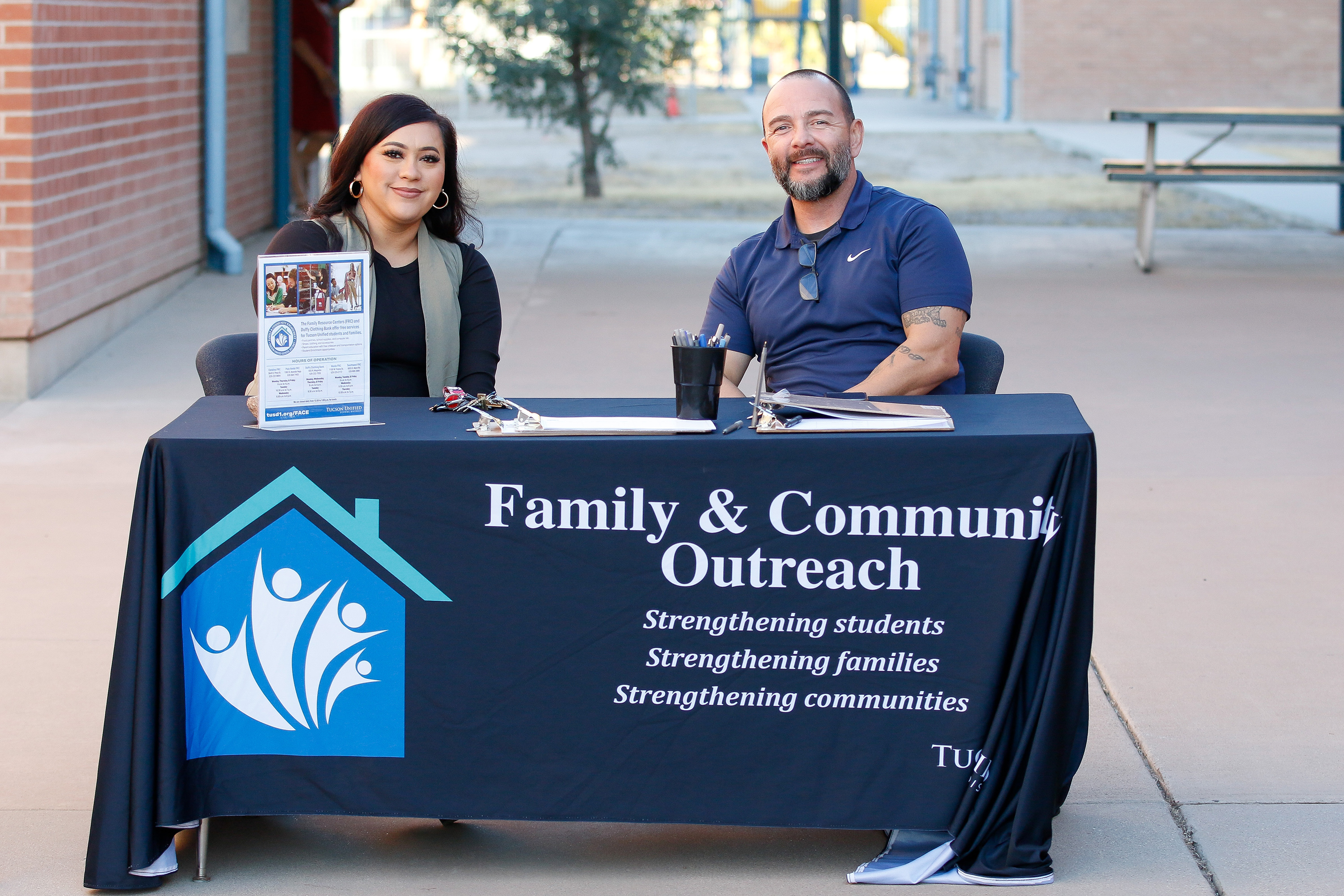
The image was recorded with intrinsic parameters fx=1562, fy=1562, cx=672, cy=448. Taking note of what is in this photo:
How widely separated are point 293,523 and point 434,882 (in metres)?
0.73

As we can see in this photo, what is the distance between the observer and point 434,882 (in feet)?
9.57

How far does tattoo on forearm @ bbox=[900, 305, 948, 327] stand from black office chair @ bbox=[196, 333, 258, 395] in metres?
1.54

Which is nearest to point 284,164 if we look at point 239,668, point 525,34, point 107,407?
point 525,34

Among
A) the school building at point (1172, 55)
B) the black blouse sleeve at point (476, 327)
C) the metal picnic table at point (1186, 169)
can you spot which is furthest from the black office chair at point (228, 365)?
the school building at point (1172, 55)

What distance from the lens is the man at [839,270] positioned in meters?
3.67

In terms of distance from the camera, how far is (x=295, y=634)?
2842mm

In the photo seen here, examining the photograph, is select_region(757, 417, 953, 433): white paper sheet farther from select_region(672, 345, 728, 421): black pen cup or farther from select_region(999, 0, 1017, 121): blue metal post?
select_region(999, 0, 1017, 121): blue metal post

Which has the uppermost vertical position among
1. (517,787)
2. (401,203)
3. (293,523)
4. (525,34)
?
(525,34)

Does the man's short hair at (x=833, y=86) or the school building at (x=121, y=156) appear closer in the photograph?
the man's short hair at (x=833, y=86)

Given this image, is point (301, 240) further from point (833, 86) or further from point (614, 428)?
point (833, 86)

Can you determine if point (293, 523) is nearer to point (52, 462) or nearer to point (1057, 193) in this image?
point (52, 462)

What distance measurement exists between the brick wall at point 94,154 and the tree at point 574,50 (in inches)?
175

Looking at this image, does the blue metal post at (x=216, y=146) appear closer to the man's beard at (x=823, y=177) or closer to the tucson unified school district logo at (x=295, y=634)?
the man's beard at (x=823, y=177)

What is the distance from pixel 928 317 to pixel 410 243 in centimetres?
122
